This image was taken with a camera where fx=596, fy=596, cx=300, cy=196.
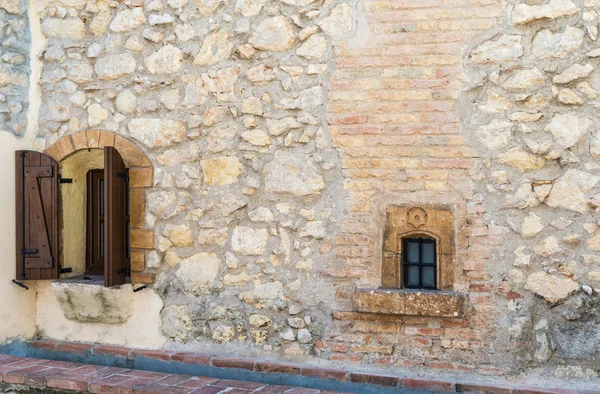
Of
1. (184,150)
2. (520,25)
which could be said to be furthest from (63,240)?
(520,25)

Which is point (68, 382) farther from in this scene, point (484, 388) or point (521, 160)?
point (521, 160)

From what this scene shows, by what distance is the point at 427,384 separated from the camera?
385 cm

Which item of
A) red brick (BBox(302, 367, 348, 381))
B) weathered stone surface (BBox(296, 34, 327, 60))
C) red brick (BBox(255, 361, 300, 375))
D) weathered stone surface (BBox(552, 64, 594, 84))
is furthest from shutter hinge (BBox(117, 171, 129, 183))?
weathered stone surface (BBox(552, 64, 594, 84))

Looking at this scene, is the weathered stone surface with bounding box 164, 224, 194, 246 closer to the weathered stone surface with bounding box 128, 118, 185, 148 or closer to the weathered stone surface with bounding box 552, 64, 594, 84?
the weathered stone surface with bounding box 128, 118, 185, 148

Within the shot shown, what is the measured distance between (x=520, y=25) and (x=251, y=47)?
182 centimetres

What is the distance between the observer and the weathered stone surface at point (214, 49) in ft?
14.3

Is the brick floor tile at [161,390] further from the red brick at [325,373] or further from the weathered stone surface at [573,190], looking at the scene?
the weathered stone surface at [573,190]

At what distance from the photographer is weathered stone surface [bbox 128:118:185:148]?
4.47 meters

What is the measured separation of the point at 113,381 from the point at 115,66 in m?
2.35

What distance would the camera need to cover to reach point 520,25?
3.78 metres

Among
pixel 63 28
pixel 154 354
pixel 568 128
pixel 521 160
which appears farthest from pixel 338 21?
pixel 154 354

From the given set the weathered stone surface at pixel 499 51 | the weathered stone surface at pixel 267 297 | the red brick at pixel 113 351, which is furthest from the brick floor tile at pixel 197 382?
the weathered stone surface at pixel 499 51

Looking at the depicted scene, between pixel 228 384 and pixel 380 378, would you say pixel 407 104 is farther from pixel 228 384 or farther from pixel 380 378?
pixel 228 384

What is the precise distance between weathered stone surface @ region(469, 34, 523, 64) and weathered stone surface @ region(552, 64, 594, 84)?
28 cm
